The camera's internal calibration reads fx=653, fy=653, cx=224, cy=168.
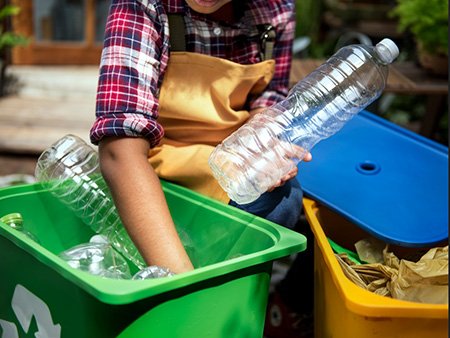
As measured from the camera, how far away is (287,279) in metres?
2.02

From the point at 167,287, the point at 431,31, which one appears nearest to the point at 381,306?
the point at 167,287

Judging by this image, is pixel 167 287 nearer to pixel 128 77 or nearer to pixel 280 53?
pixel 128 77

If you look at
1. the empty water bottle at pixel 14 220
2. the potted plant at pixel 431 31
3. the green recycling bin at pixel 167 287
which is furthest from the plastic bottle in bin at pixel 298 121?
the potted plant at pixel 431 31

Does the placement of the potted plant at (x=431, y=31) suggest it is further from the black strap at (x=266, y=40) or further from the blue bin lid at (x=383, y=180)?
the black strap at (x=266, y=40)

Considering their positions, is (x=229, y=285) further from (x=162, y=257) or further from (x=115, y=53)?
(x=115, y=53)

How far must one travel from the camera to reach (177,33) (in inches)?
62.3

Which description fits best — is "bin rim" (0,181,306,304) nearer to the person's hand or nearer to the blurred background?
the person's hand

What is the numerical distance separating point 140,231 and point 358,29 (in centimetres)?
452

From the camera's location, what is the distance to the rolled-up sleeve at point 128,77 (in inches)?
56.3

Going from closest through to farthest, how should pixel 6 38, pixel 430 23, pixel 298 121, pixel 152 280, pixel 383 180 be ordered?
pixel 152 280 < pixel 298 121 < pixel 383 180 < pixel 430 23 < pixel 6 38

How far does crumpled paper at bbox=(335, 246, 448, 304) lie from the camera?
1.30 metres

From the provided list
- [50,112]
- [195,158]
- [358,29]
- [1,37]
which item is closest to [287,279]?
[195,158]

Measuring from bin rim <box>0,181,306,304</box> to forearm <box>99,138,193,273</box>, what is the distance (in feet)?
0.59

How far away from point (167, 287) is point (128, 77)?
21.1 inches
